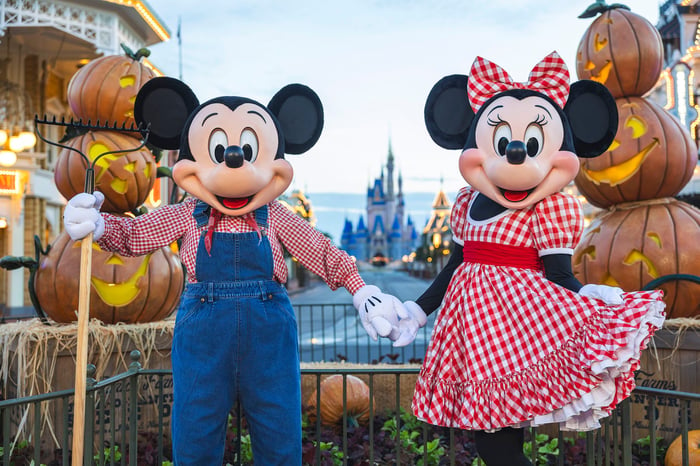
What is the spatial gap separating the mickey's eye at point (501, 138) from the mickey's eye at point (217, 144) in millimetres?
1195

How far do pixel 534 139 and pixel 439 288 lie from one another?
0.80m

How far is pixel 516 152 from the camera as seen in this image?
2.50 meters

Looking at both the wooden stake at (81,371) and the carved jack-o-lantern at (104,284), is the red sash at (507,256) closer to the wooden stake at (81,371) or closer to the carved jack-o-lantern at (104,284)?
the wooden stake at (81,371)

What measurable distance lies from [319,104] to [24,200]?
17.5m

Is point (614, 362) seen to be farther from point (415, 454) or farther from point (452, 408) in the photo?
point (415, 454)

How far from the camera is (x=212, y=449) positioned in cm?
260

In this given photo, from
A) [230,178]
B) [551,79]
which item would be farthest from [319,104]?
[551,79]

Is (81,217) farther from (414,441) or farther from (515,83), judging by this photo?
(414,441)

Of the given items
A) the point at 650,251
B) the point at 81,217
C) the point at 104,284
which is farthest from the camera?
the point at 104,284

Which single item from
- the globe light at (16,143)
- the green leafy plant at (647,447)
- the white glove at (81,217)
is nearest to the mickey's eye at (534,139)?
the white glove at (81,217)

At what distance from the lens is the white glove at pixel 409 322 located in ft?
8.49

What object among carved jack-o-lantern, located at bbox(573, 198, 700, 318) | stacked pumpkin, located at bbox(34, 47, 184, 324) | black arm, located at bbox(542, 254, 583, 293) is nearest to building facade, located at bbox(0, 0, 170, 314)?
stacked pumpkin, located at bbox(34, 47, 184, 324)

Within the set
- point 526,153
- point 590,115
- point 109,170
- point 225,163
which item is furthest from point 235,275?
point 109,170

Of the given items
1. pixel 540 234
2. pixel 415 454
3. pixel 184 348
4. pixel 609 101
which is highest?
pixel 609 101
